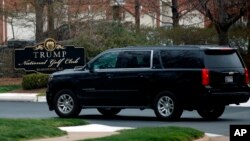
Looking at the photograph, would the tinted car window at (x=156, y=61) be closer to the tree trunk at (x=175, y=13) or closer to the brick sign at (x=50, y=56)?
the brick sign at (x=50, y=56)

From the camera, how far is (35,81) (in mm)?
33125

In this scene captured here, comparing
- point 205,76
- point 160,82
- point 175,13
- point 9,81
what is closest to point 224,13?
point 175,13

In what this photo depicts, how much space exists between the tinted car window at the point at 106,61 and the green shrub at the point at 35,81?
468 inches

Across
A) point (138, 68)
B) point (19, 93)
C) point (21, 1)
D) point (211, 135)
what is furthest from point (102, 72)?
point (21, 1)

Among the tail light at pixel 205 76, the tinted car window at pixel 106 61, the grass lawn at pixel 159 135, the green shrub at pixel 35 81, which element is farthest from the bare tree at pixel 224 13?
the grass lawn at pixel 159 135

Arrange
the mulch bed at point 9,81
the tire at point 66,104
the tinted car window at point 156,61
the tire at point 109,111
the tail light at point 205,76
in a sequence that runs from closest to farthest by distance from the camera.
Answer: the tail light at point 205,76 < the tinted car window at point 156,61 < the tire at point 66,104 < the tire at point 109,111 < the mulch bed at point 9,81

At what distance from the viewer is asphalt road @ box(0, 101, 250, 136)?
19.3 metres

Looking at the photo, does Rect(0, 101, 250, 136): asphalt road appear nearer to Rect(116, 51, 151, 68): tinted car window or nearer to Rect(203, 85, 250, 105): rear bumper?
Rect(203, 85, 250, 105): rear bumper

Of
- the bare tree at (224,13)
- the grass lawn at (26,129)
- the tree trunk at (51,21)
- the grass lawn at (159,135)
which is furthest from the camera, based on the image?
the tree trunk at (51,21)

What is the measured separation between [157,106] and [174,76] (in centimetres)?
86

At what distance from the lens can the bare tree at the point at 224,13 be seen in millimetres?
32812

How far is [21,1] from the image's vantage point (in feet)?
127

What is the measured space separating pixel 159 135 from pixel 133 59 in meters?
6.42

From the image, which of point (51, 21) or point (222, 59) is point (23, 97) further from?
point (222, 59)
